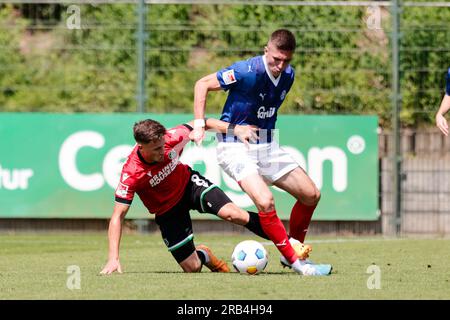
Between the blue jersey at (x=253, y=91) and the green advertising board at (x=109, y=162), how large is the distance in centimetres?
598

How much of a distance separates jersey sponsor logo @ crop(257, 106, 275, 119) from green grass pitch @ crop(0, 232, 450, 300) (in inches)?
57.3

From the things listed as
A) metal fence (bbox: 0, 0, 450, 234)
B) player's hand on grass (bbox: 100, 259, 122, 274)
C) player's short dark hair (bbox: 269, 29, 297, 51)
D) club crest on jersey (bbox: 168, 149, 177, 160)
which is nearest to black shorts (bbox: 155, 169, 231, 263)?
club crest on jersey (bbox: 168, 149, 177, 160)

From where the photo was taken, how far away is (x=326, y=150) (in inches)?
661

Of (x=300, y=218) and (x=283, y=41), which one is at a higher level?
(x=283, y=41)

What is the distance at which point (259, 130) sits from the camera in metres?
10.7

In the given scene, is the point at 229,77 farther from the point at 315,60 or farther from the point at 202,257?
the point at 315,60

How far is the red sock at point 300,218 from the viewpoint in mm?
10914

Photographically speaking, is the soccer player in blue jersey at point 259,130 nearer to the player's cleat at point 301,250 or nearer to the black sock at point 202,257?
the player's cleat at point 301,250

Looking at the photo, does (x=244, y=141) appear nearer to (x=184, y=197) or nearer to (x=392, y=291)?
(x=184, y=197)

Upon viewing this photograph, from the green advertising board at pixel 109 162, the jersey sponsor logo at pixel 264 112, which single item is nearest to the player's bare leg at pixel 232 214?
the jersey sponsor logo at pixel 264 112

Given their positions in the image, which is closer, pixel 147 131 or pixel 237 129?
pixel 147 131

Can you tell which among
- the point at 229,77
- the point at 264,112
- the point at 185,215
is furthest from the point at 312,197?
the point at 229,77

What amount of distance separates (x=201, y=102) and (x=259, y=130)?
69 centimetres

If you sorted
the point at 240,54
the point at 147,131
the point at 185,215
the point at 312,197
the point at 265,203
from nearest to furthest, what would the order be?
the point at 147,131
the point at 265,203
the point at 312,197
the point at 185,215
the point at 240,54
